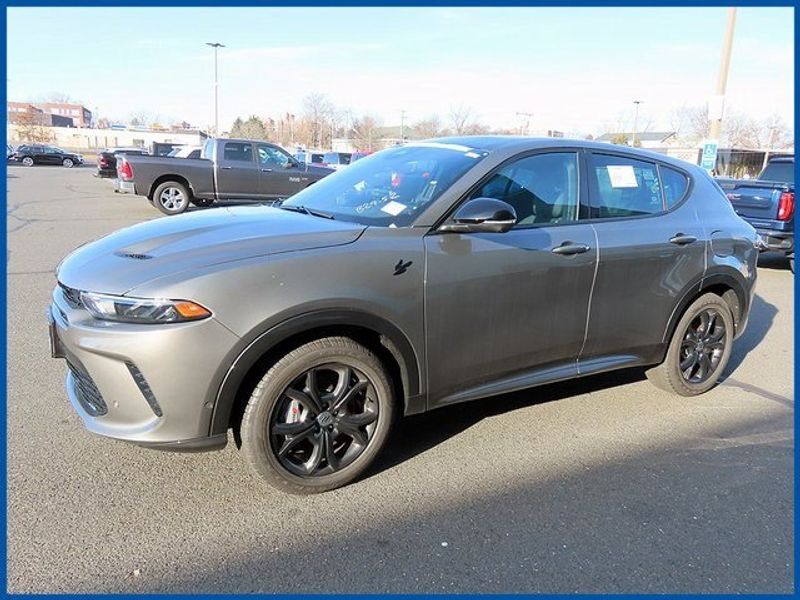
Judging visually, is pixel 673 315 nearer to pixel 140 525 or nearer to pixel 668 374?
pixel 668 374

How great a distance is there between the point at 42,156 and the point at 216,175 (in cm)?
3618

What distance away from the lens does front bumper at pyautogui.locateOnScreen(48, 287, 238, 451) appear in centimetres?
262

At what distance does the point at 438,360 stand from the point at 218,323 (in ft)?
3.91

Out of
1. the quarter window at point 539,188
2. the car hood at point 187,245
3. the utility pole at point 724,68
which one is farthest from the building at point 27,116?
the quarter window at point 539,188

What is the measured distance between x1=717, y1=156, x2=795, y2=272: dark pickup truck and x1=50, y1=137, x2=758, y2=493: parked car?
6.15m

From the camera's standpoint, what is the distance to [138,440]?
2.73m

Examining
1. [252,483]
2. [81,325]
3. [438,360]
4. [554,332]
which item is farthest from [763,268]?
[81,325]

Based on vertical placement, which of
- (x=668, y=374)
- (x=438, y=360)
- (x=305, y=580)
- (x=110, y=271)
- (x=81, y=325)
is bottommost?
(x=305, y=580)

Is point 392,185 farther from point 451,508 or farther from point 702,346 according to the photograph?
point 702,346

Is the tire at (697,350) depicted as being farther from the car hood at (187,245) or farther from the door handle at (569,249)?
the car hood at (187,245)

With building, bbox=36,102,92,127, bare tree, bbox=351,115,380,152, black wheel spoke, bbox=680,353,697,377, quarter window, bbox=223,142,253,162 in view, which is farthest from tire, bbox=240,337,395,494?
building, bbox=36,102,92,127

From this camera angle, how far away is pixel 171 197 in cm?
1445

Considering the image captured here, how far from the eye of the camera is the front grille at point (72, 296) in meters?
2.85

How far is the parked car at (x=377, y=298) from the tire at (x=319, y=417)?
0.01m
